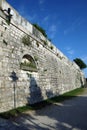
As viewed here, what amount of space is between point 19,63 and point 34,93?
2.24 metres

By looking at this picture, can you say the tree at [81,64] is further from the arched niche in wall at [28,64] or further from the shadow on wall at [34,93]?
the arched niche in wall at [28,64]

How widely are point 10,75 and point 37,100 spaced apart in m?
3.12

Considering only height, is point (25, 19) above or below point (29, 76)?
above

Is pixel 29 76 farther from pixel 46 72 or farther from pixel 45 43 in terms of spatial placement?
pixel 45 43

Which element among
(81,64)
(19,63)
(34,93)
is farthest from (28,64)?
(81,64)

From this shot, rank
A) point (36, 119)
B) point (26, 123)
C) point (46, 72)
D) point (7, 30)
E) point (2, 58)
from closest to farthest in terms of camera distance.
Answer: point (26, 123) < point (36, 119) < point (2, 58) < point (7, 30) < point (46, 72)

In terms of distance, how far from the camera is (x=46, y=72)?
12344mm

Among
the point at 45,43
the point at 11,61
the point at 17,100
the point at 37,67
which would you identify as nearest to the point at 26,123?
the point at 17,100

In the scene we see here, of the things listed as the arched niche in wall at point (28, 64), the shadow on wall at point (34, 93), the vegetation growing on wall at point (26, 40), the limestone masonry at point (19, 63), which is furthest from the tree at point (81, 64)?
the vegetation growing on wall at point (26, 40)

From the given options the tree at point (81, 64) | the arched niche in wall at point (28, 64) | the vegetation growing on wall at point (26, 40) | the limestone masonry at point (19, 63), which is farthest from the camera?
the tree at point (81, 64)

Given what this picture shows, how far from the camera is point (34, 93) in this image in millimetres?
9992

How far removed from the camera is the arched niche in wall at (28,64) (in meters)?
9.09

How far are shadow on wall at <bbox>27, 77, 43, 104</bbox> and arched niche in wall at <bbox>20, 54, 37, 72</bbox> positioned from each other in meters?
0.61

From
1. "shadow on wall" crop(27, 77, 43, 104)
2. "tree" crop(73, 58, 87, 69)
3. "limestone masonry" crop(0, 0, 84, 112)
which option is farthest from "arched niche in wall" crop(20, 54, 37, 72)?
"tree" crop(73, 58, 87, 69)
